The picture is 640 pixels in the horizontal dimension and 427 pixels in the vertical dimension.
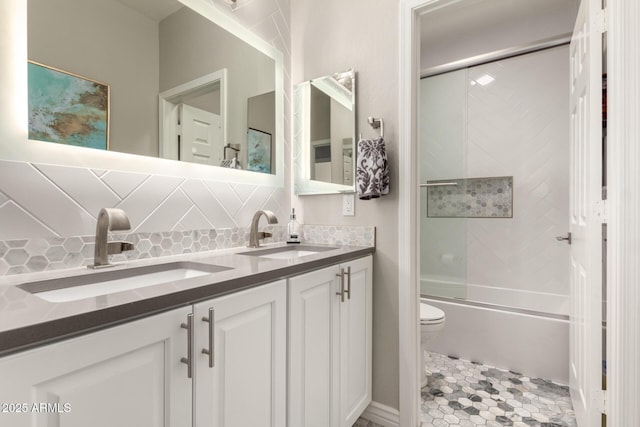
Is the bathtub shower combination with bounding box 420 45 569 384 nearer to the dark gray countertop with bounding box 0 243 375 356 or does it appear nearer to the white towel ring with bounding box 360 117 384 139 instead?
the white towel ring with bounding box 360 117 384 139

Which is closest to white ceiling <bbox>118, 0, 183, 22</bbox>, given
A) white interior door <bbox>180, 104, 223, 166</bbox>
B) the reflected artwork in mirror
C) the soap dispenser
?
white interior door <bbox>180, 104, 223, 166</bbox>

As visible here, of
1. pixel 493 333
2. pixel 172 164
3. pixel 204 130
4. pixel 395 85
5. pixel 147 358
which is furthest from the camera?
pixel 493 333

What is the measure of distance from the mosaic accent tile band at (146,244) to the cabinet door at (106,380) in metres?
0.57

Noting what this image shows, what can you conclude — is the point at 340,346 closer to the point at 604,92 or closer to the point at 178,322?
the point at 178,322

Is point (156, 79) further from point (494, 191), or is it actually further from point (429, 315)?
point (494, 191)

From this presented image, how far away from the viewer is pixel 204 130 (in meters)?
1.51

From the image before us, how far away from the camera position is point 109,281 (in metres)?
1.01

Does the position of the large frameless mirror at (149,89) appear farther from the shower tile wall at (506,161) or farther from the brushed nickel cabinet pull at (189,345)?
the shower tile wall at (506,161)

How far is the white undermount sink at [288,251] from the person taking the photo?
5.12 ft

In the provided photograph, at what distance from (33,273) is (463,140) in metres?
2.93

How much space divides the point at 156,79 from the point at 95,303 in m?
1.01

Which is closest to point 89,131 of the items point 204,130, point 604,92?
point 204,130

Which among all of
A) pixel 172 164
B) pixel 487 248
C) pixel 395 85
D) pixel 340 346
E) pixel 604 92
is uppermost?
pixel 395 85

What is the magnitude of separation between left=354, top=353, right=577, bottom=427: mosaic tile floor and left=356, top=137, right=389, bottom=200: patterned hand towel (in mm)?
1201
